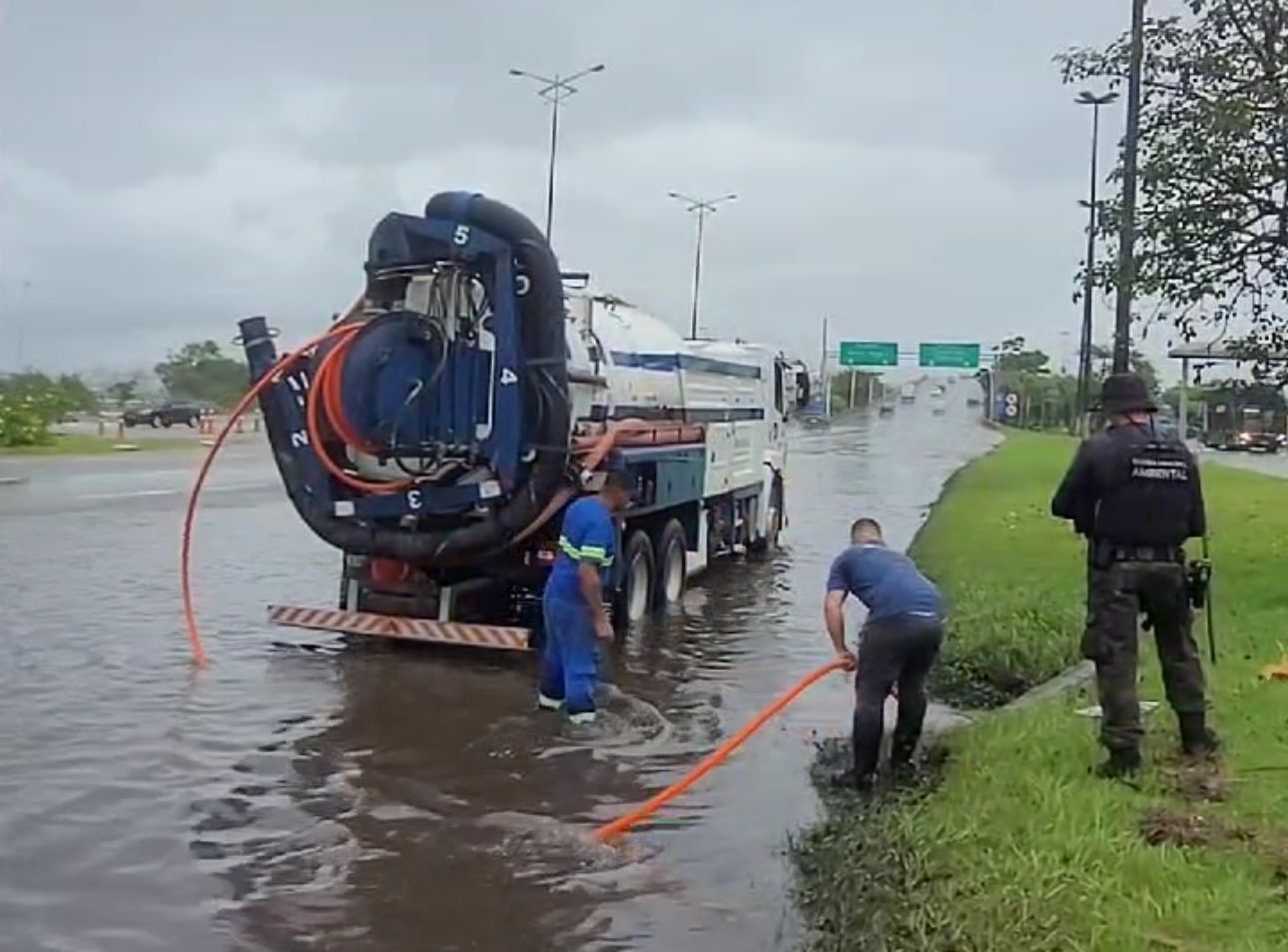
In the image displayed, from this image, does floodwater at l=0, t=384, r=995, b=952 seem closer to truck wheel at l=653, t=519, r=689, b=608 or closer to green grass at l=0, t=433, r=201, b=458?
truck wheel at l=653, t=519, r=689, b=608

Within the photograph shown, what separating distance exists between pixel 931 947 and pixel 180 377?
340 ft

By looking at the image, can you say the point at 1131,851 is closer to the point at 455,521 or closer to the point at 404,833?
the point at 404,833

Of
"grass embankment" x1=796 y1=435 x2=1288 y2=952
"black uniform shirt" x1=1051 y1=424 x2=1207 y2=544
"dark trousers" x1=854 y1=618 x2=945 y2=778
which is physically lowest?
"grass embankment" x1=796 y1=435 x2=1288 y2=952

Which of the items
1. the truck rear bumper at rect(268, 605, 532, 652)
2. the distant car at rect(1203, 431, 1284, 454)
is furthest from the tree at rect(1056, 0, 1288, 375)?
the distant car at rect(1203, 431, 1284, 454)

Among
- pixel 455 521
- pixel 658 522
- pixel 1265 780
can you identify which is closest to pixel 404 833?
pixel 1265 780

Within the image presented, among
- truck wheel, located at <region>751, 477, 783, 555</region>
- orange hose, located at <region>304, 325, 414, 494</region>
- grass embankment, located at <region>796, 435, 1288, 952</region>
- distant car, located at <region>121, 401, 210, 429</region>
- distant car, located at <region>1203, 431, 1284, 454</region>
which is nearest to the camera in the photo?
grass embankment, located at <region>796, 435, 1288, 952</region>

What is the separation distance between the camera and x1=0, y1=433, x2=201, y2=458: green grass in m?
41.8

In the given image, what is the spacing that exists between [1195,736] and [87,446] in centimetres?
4223

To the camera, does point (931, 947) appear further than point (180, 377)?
No

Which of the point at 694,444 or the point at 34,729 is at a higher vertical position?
the point at 694,444

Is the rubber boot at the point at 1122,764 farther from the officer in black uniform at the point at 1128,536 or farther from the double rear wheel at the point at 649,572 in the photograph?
the double rear wheel at the point at 649,572

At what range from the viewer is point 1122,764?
7746 mm

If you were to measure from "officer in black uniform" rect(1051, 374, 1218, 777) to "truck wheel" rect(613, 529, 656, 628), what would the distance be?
657cm

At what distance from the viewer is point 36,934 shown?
20.3 feet
